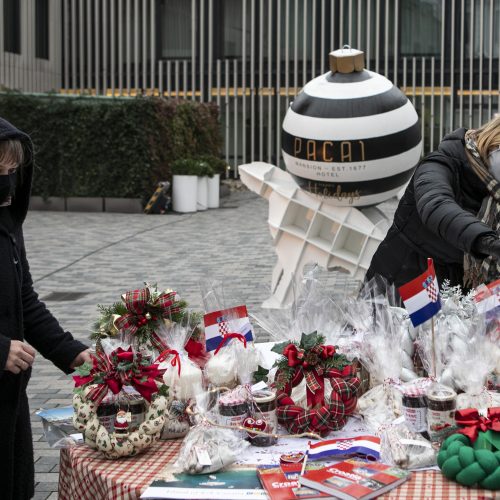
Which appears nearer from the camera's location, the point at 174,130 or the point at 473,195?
the point at 473,195

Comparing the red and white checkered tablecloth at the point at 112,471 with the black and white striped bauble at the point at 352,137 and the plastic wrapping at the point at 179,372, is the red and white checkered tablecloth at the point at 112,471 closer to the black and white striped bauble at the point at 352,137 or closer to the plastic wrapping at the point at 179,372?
the plastic wrapping at the point at 179,372

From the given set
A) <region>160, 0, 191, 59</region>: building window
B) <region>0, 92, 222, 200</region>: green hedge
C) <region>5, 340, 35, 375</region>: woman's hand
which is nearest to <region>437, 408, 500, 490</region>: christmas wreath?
<region>5, 340, 35, 375</region>: woman's hand

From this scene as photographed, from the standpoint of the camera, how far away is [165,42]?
3025 cm

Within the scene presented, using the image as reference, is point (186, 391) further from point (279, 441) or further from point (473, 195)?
point (473, 195)

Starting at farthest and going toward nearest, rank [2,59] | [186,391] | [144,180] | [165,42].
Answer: [165,42]
[2,59]
[144,180]
[186,391]

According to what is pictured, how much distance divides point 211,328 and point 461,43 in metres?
27.3

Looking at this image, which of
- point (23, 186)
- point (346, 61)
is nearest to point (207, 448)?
point (23, 186)

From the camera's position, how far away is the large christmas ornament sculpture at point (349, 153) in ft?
21.2

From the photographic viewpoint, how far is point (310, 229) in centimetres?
747

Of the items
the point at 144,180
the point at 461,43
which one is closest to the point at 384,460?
the point at 144,180

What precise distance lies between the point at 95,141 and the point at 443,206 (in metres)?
16.7

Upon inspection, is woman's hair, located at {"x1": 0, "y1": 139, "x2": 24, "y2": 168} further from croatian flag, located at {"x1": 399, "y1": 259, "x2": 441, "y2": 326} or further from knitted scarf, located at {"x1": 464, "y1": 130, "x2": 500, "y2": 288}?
knitted scarf, located at {"x1": 464, "y1": 130, "x2": 500, "y2": 288}

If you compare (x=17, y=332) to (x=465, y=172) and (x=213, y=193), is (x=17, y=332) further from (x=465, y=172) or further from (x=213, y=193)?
(x=213, y=193)

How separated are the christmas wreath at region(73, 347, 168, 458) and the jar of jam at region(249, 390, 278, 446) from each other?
28 cm
